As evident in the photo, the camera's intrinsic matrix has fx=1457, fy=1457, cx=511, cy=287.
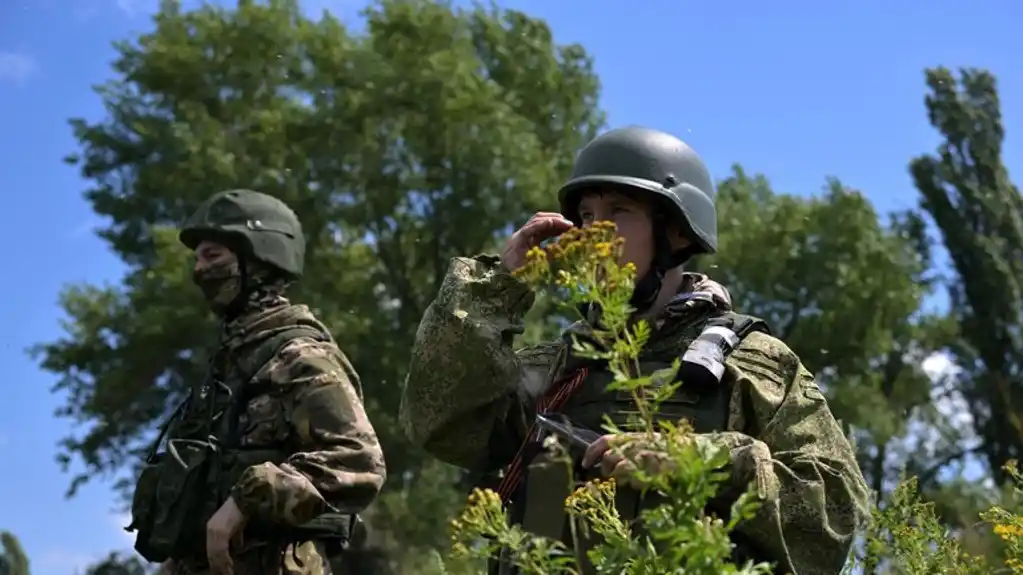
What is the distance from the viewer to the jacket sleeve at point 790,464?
291cm

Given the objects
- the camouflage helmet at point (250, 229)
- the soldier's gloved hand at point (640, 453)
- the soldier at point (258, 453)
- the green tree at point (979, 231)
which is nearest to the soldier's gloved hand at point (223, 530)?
the soldier at point (258, 453)

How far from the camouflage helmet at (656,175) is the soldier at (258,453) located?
1.72 meters

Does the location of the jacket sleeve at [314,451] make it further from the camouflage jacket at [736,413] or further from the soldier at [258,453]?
the camouflage jacket at [736,413]

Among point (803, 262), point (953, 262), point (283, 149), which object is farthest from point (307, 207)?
point (953, 262)

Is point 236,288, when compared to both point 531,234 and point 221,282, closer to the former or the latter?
point 221,282

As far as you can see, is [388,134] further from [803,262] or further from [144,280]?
[803,262]

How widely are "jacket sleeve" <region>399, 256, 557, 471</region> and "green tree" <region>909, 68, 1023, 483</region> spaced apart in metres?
27.3

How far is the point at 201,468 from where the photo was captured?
205 inches

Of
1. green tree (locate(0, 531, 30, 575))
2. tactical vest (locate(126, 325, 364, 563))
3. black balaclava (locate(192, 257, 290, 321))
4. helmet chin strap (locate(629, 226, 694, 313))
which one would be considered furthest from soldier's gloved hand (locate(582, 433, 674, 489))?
green tree (locate(0, 531, 30, 575))

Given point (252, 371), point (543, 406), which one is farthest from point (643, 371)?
point (252, 371)

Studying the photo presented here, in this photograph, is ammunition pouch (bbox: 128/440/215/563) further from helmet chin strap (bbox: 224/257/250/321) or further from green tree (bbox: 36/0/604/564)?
green tree (bbox: 36/0/604/564)

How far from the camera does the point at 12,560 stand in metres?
15.9

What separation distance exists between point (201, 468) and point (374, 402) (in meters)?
19.0

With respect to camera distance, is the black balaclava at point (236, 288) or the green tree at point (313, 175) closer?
the black balaclava at point (236, 288)
